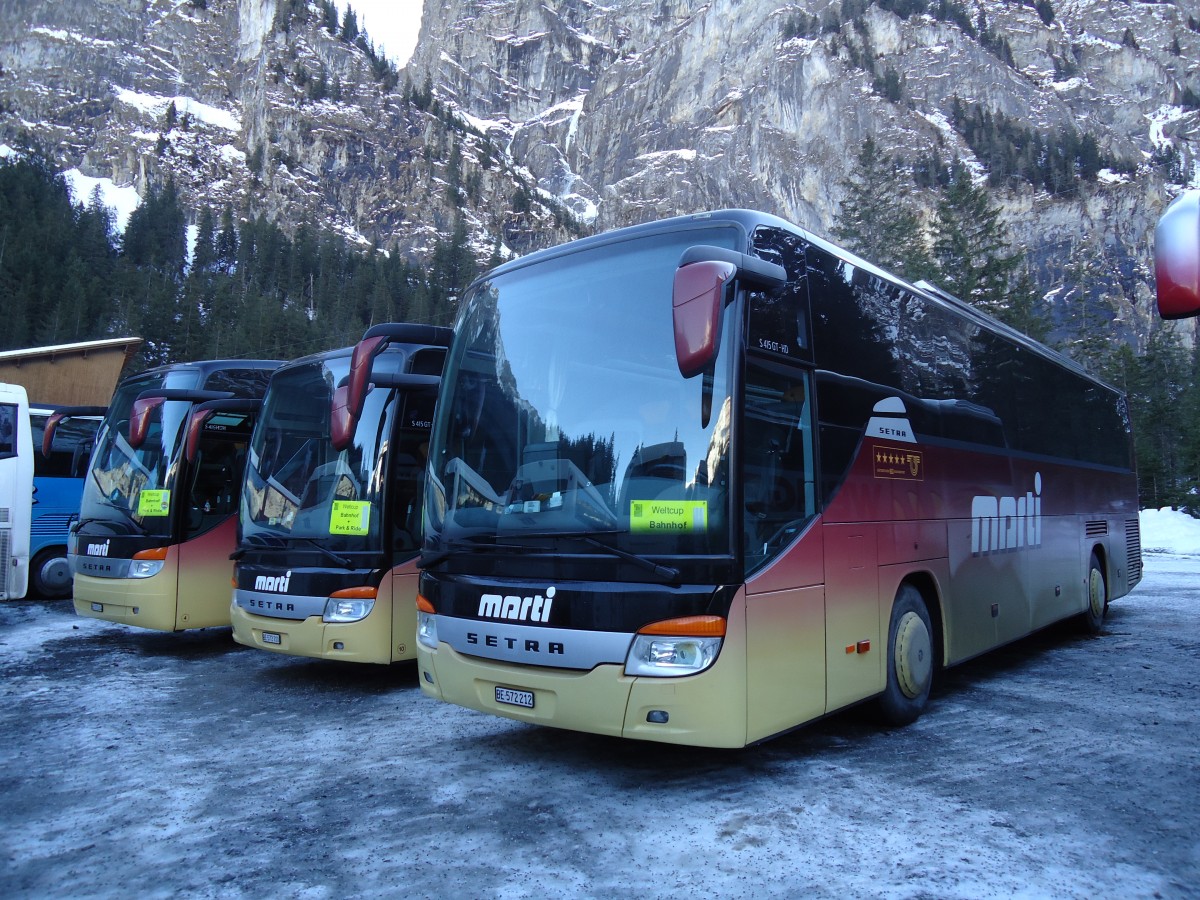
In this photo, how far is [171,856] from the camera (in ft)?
12.1

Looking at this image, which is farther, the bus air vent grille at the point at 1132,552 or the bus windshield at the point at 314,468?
the bus air vent grille at the point at 1132,552

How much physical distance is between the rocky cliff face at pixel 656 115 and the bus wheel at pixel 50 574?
124m

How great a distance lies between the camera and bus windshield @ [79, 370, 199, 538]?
8.69 meters

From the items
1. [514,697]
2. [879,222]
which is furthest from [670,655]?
[879,222]

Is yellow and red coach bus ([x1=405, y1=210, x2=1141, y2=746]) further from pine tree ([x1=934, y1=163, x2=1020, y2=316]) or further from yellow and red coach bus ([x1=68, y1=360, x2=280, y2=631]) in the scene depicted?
pine tree ([x1=934, y1=163, x2=1020, y2=316])

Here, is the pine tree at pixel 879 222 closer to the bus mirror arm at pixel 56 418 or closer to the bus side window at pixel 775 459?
the bus mirror arm at pixel 56 418

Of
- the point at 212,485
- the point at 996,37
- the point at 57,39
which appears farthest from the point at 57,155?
the point at 212,485

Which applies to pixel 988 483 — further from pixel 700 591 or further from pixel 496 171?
pixel 496 171

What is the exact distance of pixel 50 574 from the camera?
12852 millimetres

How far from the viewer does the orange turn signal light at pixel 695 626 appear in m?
4.03

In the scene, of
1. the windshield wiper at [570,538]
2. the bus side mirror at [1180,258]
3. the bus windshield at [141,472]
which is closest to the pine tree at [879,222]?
the bus windshield at [141,472]

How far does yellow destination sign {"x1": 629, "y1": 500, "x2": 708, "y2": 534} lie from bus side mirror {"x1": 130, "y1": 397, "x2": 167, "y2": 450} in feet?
20.1

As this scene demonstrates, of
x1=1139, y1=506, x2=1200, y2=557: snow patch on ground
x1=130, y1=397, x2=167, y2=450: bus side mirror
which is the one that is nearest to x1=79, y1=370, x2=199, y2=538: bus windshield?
x1=130, y1=397, x2=167, y2=450: bus side mirror

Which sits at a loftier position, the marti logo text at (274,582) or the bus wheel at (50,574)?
the marti logo text at (274,582)
